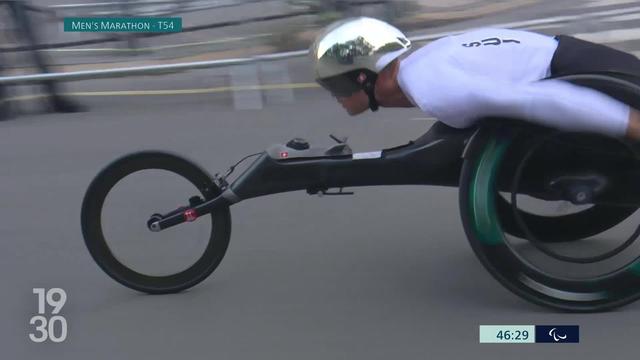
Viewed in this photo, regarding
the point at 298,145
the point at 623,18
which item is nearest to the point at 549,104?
the point at 298,145

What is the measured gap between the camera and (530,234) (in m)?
3.75

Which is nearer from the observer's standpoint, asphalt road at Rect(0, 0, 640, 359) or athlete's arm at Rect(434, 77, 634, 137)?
athlete's arm at Rect(434, 77, 634, 137)

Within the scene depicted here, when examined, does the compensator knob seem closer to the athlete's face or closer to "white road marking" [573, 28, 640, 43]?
the athlete's face

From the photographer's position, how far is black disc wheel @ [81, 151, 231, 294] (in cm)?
380

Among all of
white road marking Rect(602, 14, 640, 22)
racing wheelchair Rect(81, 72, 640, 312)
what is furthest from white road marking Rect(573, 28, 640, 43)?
racing wheelchair Rect(81, 72, 640, 312)

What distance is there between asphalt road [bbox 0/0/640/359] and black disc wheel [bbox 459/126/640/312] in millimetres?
108

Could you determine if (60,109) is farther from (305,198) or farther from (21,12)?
(305,198)

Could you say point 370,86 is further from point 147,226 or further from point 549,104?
point 147,226

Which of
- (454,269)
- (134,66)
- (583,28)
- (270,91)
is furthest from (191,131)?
(583,28)

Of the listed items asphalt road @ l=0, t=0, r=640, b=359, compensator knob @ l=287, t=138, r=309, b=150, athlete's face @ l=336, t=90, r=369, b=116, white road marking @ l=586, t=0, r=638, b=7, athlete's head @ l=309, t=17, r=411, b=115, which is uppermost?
white road marking @ l=586, t=0, r=638, b=7

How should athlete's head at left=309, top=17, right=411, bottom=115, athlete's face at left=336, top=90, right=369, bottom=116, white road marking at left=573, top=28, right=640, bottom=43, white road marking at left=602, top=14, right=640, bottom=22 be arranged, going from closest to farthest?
athlete's head at left=309, top=17, right=411, bottom=115
athlete's face at left=336, top=90, right=369, bottom=116
white road marking at left=573, top=28, right=640, bottom=43
white road marking at left=602, top=14, right=640, bottom=22
